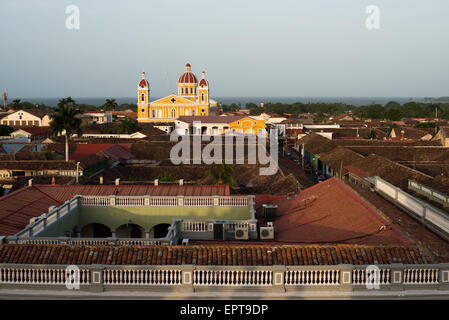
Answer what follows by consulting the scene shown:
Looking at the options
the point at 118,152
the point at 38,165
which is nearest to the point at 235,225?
the point at 38,165

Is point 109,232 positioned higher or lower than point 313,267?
lower

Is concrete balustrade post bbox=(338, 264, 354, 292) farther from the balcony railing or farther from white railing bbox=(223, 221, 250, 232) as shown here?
white railing bbox=(223, 221, 250, 232)

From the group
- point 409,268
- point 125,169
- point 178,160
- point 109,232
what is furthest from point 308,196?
point 178,160

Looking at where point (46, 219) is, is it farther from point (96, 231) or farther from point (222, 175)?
point (222, 175)

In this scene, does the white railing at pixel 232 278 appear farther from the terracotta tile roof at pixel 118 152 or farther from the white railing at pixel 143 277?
the terracotta tile roof at pixel 118 152

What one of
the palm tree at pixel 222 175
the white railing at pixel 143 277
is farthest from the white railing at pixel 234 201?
the palm tree at pixel 222 175
